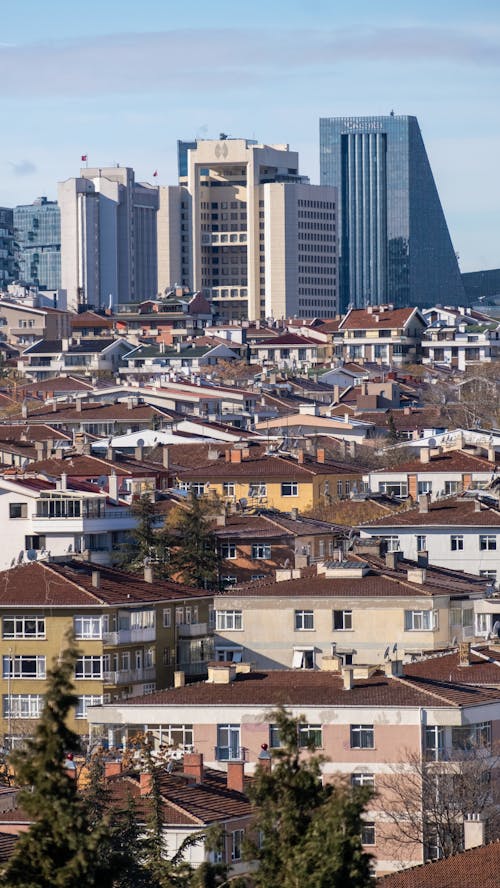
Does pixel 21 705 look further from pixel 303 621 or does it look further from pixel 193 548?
pixel 193 548

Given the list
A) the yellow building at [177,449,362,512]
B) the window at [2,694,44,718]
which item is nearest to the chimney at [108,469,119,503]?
the yellow building at [177,449,362,512]

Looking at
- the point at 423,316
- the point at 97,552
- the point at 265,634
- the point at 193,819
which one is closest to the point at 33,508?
the point at 97,552

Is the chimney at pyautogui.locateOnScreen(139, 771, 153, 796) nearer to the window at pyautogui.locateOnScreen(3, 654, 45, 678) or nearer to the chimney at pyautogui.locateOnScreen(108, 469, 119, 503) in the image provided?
the window at pyautogui.locateOnScreen(3, 654, 45, 678)

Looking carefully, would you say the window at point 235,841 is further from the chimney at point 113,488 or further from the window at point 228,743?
the chimney at point 113,488

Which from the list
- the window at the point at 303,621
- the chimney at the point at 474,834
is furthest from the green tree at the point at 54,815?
the window at the point at 303,621

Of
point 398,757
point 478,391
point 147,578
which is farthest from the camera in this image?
point 478,391

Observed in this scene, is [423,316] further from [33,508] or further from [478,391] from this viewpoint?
[33,508]
